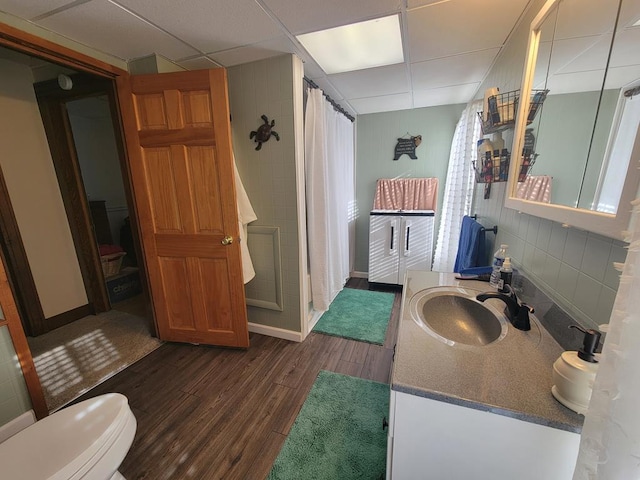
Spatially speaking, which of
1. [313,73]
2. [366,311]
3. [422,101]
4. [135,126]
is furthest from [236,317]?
[422,101]

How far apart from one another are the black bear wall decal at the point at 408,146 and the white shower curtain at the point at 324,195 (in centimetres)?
75

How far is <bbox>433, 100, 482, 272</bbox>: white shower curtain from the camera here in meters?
2.39

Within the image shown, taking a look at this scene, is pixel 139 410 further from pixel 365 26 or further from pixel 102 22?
pixel 365 26

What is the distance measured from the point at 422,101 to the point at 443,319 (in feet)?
8.36

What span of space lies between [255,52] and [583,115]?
1.82 meters

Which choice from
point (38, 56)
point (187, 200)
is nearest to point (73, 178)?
point (38, 56)

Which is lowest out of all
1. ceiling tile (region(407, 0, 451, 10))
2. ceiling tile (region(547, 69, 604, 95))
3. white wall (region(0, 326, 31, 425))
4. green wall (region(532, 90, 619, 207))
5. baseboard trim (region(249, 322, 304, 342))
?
baseboard trim (region(249, 322, 304, 342))

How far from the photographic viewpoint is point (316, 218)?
226 cm

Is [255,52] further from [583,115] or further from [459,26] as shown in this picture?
[583,115]

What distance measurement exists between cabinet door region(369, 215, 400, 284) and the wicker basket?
3175 mm

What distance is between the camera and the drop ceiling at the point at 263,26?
1.25m

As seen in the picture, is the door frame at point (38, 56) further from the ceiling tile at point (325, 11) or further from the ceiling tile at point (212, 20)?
the ceiling tile at point (325, 11)

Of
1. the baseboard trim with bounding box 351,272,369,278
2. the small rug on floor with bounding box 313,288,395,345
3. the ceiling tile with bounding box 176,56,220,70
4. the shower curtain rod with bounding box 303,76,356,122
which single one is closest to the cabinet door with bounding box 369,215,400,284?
the small rug on floor with bounding box 313,288,395,345

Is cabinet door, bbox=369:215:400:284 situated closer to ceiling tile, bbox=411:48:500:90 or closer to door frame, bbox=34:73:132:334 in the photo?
ceiling tile, bbox=411:48:500:90
